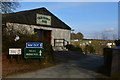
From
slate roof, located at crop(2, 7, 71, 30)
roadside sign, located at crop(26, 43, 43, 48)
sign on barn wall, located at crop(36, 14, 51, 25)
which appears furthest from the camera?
sign on barn wall, located at crop(36, 14, 51, 25)

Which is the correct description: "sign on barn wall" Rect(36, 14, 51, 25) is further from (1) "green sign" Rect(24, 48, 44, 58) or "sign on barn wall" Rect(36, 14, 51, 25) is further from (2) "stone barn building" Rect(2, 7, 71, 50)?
(1) "green sign" Rect(24, 48, 44, 58)

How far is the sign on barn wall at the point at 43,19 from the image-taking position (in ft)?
67.9

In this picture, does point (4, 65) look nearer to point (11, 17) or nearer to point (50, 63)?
point (50, 63)

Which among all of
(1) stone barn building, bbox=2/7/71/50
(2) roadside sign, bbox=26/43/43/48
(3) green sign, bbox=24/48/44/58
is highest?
(1) stone barn building, bbox=2/7/71/50

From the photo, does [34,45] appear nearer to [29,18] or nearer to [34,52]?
[34,52]

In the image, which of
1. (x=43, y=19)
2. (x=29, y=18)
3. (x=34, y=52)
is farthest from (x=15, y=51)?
(x=43, y=19)

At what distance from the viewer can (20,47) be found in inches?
410

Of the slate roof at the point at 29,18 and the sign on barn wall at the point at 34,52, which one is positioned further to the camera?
the slate roof at the point at 29,18

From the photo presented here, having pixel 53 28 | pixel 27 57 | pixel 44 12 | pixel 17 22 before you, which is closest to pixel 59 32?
pixel 53 28

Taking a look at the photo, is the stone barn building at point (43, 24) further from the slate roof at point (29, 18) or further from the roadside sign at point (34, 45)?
the roadside sign at point (34, 45)

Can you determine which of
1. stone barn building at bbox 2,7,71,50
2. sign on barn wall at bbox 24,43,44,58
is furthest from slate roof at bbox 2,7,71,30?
sign on barn wall at bbox 24,43,44,58

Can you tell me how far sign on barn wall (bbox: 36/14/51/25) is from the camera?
2069cm

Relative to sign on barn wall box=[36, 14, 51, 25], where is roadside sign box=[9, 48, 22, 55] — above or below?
below

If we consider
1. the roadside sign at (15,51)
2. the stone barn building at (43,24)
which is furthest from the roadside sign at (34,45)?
the stone barn building at (43,24)
